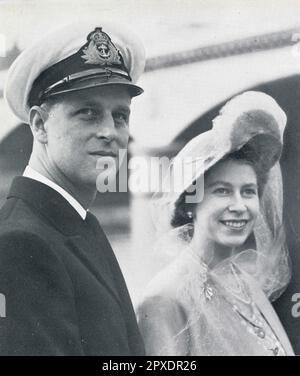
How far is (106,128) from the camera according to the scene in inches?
115

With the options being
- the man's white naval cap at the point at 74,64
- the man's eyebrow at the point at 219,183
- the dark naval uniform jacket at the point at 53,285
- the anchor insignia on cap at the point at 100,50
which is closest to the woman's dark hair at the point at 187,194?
the man's eyebrow at the point at 219,183

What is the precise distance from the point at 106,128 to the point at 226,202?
0.65 m

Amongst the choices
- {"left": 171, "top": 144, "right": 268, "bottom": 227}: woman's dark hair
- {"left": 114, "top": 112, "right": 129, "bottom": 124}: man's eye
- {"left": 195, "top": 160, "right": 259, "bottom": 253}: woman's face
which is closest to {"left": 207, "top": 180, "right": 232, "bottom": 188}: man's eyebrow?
{"left": 195, "top": 160, "right": 259, "bottom": 253}: woman's face

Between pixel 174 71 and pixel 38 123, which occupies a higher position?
pixel 174 71

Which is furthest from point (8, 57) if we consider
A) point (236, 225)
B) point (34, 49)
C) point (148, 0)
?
point (236, 225)

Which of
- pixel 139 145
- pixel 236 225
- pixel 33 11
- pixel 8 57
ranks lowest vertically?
pixel 236 225

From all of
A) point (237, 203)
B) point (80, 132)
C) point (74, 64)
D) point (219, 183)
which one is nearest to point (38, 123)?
point (80, 132)

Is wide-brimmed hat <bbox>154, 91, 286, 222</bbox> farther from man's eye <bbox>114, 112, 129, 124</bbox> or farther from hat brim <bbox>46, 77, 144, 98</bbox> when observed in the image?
hat brim <bbox>46, 77, 144, 98</bbox>

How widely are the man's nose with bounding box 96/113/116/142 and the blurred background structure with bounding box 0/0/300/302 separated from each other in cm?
14

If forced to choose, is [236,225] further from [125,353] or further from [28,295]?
[28,295]

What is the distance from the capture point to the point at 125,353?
2.90m

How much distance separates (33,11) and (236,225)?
137 cm

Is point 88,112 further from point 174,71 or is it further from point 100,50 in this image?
point 174,71

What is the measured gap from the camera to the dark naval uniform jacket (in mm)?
2713
